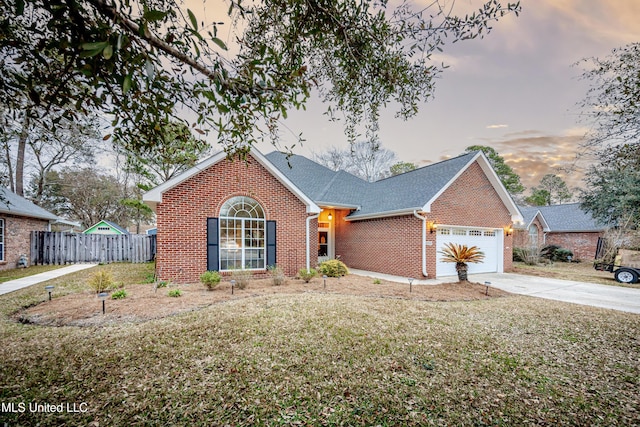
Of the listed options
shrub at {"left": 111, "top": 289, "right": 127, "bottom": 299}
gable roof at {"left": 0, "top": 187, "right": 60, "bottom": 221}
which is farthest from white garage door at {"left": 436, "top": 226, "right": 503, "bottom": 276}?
gable roof at {"left": 0, "top": 187, "right": 60, "bottom": 221}

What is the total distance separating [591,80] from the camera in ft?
17.7

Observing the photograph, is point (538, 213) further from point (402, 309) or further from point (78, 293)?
point (78, 293)

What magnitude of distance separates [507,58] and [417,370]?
8.01 metres

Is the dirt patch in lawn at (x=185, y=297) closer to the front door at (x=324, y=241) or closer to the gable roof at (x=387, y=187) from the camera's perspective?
the gable roof at (x=387, y=187)

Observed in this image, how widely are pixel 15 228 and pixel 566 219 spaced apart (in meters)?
36.7

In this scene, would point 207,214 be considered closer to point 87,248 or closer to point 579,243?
point 87,248

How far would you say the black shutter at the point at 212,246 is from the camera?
345 inches

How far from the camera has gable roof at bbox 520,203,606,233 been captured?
67.4ft

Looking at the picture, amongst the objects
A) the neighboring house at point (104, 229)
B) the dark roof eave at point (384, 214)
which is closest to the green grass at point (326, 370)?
the dark roof eave at point (384, 214)

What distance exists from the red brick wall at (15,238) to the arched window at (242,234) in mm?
11217

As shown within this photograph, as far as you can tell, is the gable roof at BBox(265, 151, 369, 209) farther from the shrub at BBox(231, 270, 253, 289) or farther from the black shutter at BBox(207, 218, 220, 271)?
the shrub at BBox(231, 270, 253, 289)

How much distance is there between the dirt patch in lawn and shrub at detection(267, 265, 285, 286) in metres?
0.19

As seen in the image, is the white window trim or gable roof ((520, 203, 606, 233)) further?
gable roof ((520, 203, 606, 233))

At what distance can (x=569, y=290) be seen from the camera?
9031mm
